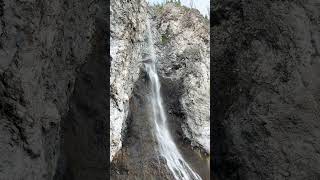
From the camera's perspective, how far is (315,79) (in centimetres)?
155

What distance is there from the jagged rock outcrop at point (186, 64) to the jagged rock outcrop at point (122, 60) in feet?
2.95

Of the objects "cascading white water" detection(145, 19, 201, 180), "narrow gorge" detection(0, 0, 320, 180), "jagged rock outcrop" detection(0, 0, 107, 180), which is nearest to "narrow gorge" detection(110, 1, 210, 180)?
"cascading white water" detection(145, 19, 201, 180)

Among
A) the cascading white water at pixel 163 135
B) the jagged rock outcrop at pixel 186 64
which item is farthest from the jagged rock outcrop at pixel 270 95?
the jagged rock outcrop at pixel 186 64

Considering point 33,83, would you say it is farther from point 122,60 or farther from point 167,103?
point 167,103

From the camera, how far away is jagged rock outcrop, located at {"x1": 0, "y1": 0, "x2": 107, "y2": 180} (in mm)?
1257

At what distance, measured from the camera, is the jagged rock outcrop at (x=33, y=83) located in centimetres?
126

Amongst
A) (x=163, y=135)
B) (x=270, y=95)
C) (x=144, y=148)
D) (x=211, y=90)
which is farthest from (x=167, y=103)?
(x=270, y=95)

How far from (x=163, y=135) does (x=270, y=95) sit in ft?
24.1

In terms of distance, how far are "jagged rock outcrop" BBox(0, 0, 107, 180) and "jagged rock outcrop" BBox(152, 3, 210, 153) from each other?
759cm

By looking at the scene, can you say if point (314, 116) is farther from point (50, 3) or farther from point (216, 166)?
point (50, 3)

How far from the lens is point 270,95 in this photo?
1.59 metres

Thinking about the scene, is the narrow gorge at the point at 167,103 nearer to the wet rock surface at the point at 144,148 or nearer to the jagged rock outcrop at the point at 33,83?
the wet rock surface at the point at 144,148

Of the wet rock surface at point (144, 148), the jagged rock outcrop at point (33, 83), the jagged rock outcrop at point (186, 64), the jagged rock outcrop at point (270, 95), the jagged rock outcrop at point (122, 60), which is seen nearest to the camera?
the jagged rock outcrop at point (33, 83)

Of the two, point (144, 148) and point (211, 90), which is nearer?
point (211, 90)
